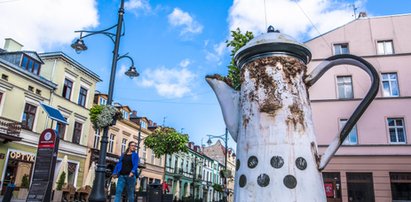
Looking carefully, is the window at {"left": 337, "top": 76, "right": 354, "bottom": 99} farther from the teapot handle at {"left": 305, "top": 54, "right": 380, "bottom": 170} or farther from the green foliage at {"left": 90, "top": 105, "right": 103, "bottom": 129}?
the teapot handle at {"left": 305, "top": 54, "right": 380, "bottom": 170}

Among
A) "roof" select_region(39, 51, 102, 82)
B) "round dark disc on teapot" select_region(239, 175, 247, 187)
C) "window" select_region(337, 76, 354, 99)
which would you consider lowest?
"round dark disc on teapot" select_region(239, 175, 247, 187)

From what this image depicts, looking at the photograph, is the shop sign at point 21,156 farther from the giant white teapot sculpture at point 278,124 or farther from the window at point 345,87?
the giant white teapot sculpture at point 278,124

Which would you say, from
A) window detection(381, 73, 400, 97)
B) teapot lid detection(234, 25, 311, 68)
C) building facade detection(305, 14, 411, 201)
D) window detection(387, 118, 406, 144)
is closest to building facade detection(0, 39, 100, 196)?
building facade detection(305, 14, 411, 201)

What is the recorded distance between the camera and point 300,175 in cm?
166

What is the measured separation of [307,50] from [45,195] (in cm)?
728

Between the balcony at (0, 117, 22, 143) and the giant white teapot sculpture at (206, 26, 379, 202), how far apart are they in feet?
54.2

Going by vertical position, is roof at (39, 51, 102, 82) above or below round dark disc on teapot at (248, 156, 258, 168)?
above

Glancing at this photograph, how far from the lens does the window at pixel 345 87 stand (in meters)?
16.0

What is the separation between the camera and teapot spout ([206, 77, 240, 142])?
80.7 inches

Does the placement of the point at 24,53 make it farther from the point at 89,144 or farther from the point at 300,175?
the point at 300,175

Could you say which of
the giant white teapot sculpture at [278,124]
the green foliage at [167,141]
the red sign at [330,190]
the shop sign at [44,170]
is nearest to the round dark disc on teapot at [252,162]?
the giant white teapot sculpture at [278,124]

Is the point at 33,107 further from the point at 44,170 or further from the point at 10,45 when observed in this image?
the point at 44,170

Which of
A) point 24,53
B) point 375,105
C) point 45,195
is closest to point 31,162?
point 24,53

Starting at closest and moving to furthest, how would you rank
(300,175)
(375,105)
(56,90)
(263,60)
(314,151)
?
(300,175) < (314,151) < (263,60) < (375,105) < (56,90)
